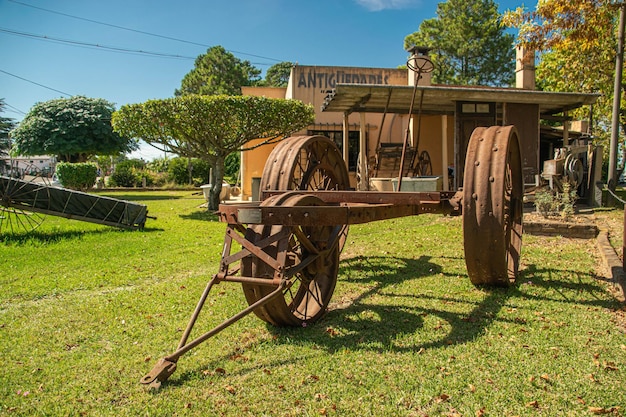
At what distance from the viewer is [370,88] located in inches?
463

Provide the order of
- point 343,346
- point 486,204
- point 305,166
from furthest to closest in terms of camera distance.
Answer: point 305,166
point 486,204
point 343,346

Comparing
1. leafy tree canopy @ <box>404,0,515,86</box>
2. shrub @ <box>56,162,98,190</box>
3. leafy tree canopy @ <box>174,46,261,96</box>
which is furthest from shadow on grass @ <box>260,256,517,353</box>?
leafy tree canopy @ <box>174,46,261,96</box>

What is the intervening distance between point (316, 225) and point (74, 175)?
25.4m

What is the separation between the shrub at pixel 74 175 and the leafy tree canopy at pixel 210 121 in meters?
13.3

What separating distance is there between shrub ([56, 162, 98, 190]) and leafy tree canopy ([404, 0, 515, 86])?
24.6 m

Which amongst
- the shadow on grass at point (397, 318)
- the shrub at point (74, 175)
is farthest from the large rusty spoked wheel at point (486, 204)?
the shrub at point (74, 175)

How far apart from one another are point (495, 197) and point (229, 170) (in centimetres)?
2736

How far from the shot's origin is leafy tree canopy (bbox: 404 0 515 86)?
3769 centimetres

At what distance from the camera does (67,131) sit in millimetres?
29469

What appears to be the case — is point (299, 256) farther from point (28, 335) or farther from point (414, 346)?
point (28, 335)

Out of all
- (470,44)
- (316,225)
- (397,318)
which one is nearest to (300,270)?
(316,225)

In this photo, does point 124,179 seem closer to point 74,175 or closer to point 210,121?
point 74,175

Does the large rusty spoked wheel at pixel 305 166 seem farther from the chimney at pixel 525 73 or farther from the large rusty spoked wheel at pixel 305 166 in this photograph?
the chimney at pixel 525 73

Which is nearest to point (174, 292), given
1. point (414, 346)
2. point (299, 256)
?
point (299, 256)
